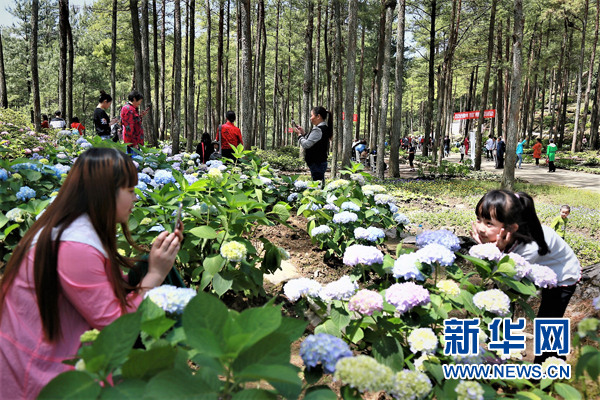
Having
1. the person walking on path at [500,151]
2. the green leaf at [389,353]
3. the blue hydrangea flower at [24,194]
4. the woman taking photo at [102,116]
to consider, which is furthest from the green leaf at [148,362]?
the person walking on path at [500,151]

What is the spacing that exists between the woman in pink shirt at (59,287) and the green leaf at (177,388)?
0.59 meters

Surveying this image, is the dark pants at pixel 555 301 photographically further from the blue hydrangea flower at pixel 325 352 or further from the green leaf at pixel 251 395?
the green leaf at pixel 251 395

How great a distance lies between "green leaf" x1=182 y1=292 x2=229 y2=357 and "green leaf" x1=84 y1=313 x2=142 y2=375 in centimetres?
12

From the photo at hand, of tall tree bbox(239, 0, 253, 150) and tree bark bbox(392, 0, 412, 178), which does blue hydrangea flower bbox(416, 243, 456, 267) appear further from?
tree bark bbox(392, 0, 412, 178)

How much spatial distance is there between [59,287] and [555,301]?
2963 mm

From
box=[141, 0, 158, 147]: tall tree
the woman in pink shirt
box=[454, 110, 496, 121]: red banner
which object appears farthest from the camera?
box=[454, 110, 496, 121]: red banner

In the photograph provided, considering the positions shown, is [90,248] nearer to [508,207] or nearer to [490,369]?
[490,369]

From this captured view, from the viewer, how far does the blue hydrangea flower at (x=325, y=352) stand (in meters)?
1.12

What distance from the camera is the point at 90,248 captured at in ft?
4.22

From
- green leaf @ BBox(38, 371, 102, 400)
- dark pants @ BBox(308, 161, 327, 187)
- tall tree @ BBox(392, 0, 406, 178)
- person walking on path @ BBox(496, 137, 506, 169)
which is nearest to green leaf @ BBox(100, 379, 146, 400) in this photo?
green leaf @ BBox(38, 371, 102, 400)

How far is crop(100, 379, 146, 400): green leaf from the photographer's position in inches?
30.1

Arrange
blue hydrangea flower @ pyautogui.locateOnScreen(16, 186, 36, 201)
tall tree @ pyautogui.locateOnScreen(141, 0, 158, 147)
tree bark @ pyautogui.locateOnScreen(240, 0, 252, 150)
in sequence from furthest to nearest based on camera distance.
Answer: tall tree @ pyautogui.locateOnScreen(141, 0, 158, 147)
tree bark @ pyautogui.locateOnScreen(240, 0, 252, 150)
blue hydrangea flower @ pyautogui.locateOnScreen(16, 186, 36, 201)

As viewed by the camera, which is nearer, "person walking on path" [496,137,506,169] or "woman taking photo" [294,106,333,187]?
"woman taking photo" [294,106,333,187]

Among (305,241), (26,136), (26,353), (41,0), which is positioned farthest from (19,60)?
(26,353)
